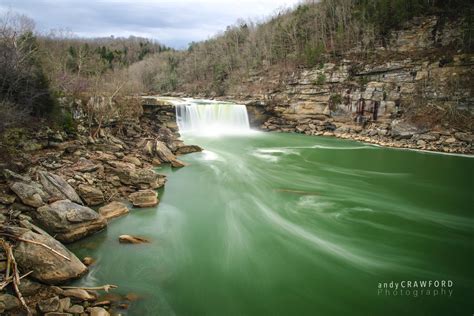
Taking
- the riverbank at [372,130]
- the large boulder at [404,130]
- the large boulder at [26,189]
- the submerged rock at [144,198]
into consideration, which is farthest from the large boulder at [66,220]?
the large boulder at [404,130]

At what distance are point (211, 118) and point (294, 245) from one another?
69.5 feet

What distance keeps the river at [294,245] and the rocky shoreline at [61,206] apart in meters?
0.52

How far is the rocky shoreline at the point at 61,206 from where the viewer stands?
18.1 ft

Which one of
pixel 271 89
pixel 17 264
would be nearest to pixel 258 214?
pixel 17 264

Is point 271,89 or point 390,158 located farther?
point 271,89

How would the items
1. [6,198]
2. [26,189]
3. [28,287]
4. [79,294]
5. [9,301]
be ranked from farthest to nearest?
[26,189] < [6,198] < [79,294] < [28,287] < [9,301]

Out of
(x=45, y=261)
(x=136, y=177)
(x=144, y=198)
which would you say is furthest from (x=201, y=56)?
(x=45, y=261)

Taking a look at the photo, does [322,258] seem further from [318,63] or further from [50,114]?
Answer: [318,63]

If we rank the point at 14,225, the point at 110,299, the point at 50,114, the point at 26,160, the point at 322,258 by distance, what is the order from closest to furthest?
the point at 110,299 → the point at 14,225 → the point at 322,258 → the point at 26,160 → the point at 50,114

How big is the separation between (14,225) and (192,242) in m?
4.50

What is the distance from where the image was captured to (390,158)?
19328 mm

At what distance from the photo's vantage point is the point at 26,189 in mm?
8180

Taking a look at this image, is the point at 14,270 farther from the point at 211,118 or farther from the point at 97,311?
the point at 211,118

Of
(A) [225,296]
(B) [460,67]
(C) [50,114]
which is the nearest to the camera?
(A) [225,296]
